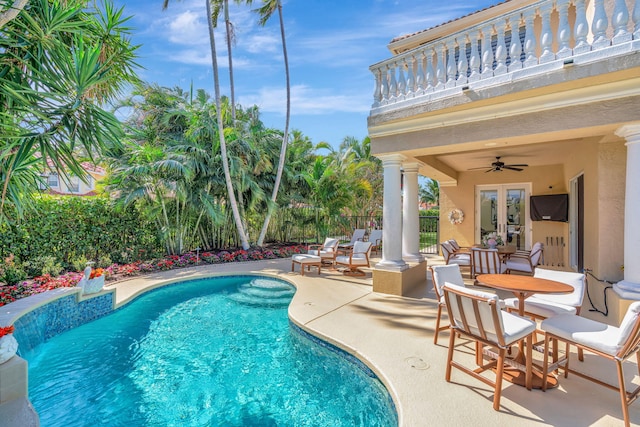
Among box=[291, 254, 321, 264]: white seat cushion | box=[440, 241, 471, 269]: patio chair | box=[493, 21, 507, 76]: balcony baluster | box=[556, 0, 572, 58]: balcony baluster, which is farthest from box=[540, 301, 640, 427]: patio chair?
box=[291, 254, 321, 264]: white seat cushion

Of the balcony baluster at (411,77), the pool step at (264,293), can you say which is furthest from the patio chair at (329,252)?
the balcony baluster at (411,77)

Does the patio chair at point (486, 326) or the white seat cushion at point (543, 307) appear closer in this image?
the patio chair at point (486, 326)

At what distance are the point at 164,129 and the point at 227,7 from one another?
5591mm

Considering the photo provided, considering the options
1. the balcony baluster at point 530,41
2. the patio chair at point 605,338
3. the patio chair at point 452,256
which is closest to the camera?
the patio chair at point 605,338

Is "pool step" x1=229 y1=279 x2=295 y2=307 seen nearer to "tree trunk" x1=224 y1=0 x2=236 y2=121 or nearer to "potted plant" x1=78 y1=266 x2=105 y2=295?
"potted plant" x1=78 y1=266 x2=105 y2=295

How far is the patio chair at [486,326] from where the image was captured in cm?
267

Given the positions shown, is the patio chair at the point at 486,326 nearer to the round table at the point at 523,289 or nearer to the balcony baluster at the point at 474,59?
the round table at the point at 523,289

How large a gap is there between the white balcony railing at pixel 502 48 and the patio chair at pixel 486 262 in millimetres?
3694

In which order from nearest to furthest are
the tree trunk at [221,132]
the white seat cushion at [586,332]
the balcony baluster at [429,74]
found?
1. the white seat cushion at [586,332]
2. the balcony baluster at [429,74]
3. the tree trunk at [221,132]

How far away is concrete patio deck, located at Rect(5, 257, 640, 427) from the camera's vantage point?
8.43 feet

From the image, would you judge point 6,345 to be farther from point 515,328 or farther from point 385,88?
point 385,88

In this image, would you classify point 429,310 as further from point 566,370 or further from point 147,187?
point 147,187

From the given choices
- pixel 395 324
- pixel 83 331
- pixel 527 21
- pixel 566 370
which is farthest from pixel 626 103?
pixel 83 331

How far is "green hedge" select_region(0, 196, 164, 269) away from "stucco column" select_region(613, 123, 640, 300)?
1146 cm
